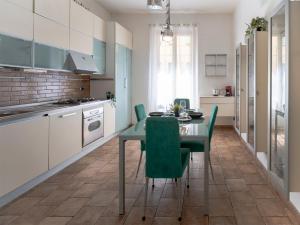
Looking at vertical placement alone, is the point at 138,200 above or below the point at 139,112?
below

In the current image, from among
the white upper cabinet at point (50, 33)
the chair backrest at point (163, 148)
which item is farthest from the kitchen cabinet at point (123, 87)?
the chair backrest at point (163, 148)

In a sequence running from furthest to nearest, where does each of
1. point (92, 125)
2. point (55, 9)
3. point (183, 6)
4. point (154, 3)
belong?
point (183, 6)
point (92, 125)
point (55, 9)
point (154, 3)

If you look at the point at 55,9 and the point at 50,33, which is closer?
the point at 50,33

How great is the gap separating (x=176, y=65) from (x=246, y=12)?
2.54 meters

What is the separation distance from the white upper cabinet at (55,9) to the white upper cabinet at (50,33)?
0.07m

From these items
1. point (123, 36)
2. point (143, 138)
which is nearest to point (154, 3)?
point (143, 138)

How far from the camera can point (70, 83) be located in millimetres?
6430

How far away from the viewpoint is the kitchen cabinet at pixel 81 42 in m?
5.50

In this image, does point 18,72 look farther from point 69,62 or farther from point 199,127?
point 199,127

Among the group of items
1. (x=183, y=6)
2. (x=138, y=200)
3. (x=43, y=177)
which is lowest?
(x=138, y=200)

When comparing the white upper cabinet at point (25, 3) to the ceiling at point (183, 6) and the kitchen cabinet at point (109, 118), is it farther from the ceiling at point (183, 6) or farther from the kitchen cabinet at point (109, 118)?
the ceiling at point (183, 6)

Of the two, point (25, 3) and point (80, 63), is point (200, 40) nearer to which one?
point (80, 63)

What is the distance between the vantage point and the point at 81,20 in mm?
5859

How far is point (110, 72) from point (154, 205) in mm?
4416
